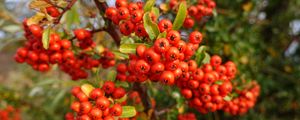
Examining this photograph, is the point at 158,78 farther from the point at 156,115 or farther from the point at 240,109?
the point at 240,109

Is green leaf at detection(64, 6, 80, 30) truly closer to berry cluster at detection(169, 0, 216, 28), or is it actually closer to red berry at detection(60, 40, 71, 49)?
red berry at detection(60, 40, 71, 49)

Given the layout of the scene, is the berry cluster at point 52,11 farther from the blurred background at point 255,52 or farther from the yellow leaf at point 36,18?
the blurred background at point 255,52

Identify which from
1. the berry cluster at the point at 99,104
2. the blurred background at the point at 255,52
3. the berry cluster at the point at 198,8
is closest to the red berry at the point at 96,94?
the berry cluster at the point at 99,104

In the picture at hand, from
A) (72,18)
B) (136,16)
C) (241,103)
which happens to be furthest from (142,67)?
(72,18)

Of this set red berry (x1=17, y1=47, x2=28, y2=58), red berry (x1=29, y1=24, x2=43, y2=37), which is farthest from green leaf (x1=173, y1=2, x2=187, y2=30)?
red berry (x1=17, y1=47, x2=28, y2=58)

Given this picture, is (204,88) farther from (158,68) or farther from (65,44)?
(65,44)

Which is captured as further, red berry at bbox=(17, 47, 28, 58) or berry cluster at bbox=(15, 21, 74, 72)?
red berry at bbox=(17, 47, 28, 58)
